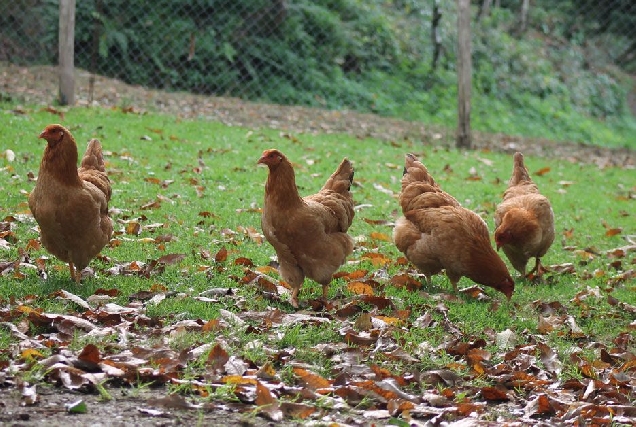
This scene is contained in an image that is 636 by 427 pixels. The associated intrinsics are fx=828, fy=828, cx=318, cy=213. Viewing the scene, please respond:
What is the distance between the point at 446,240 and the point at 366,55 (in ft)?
43.0

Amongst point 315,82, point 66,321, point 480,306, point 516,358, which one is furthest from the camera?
point 315,82

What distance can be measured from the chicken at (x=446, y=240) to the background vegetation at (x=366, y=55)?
9406 mm

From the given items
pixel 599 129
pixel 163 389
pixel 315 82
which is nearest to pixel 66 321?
pixel 163 389

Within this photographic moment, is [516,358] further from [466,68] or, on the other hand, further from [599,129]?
[599,129]

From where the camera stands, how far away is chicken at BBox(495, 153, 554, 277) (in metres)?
7.75

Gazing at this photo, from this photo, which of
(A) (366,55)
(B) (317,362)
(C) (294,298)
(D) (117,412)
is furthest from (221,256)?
(A) (366,55)

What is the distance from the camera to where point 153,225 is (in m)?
8.11

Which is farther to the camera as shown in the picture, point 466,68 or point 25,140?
point 466,68

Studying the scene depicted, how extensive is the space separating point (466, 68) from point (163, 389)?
448 inches

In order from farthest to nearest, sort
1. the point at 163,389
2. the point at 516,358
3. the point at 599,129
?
1. the point at 599,129
2. the point at 516,358
3. the point at 163,389

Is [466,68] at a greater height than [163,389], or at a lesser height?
greater

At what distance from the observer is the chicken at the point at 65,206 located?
610 cm

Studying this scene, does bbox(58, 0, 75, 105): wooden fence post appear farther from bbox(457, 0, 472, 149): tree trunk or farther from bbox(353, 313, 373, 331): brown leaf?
bbox(353, 313, 373, 331): brown leaf

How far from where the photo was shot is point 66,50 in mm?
12938
